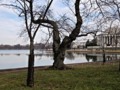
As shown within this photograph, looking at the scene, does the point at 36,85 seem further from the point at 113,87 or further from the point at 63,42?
the point at 63,42

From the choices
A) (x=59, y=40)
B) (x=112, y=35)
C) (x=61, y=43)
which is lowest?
(x=61, y=43)

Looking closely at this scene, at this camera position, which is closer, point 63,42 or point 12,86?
point 12,86

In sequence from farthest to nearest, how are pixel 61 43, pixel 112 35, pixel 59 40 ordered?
pixel 112 35 → pixel 59 40 → pixel 61 43

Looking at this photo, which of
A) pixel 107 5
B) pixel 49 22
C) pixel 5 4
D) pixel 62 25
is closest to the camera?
pixel 5 4

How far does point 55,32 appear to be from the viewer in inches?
1017

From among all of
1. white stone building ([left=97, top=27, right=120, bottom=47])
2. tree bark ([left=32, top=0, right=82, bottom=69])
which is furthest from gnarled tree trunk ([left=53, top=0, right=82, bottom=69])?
white stone building ([left=97, top=27, right=120, bottom=47])

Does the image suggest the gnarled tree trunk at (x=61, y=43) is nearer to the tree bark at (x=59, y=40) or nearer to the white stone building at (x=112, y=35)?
the tree bark at (x=59, y=40)

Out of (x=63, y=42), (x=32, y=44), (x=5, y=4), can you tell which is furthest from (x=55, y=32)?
(x=32, y=44)

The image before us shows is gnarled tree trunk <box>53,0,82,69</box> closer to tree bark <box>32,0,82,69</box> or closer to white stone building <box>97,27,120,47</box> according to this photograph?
tree bark <box>32,0,82,69</box>

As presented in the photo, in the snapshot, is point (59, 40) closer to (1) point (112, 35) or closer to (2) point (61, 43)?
(2) point (61, 43)

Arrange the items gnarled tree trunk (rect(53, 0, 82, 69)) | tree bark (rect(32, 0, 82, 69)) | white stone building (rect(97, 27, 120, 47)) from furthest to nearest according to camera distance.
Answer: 1. white stone building (rect(97, 27, 120, 47))
2. gnarled tree trunk (rect(53, 0, 82, 69))
3. tree bark (rect(32, 0, 82, 69))

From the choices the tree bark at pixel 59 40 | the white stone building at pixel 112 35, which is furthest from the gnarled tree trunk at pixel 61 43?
the white stone building at pixel 112 35

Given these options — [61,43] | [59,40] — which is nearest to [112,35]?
→ [59,40]

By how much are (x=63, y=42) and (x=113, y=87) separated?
488 inches
